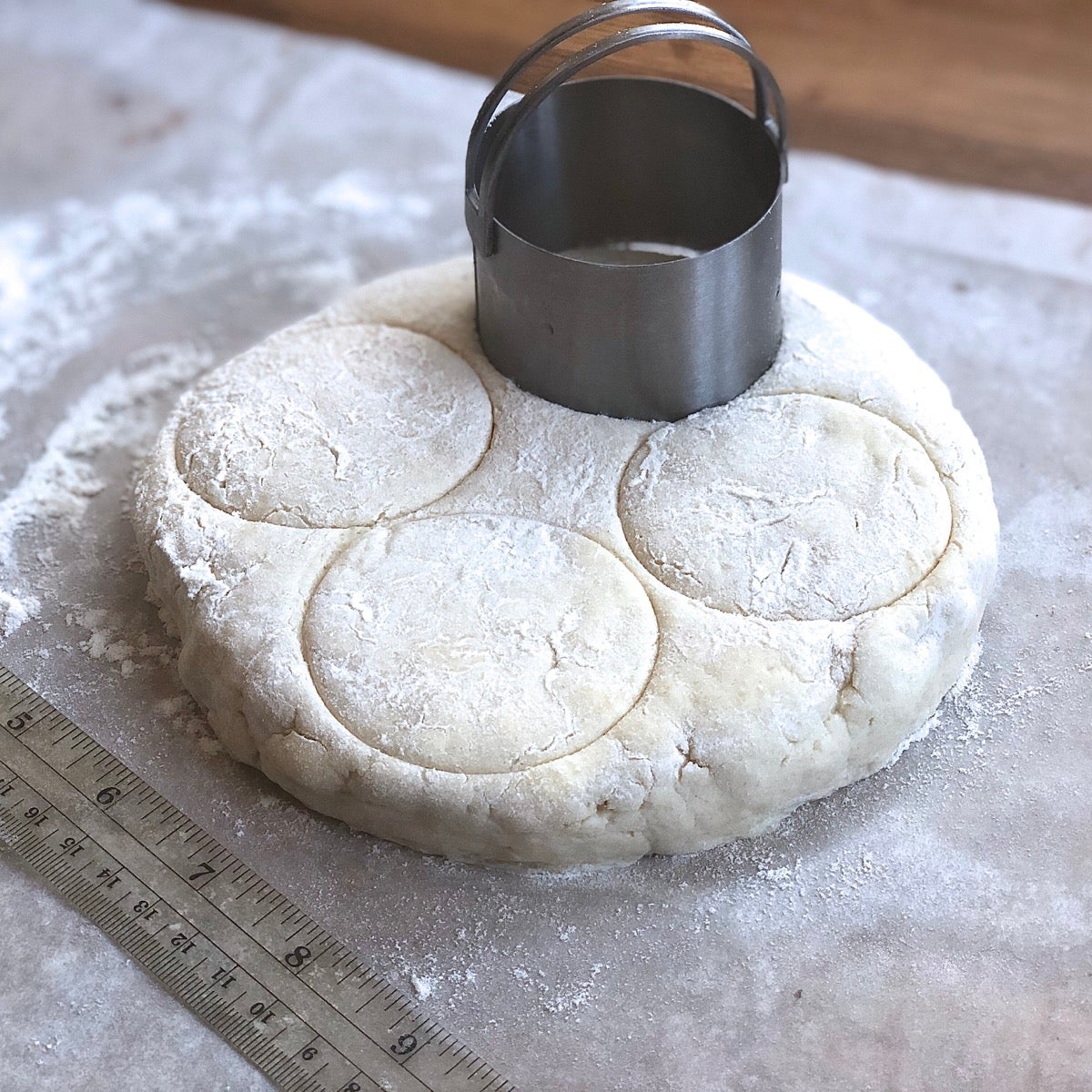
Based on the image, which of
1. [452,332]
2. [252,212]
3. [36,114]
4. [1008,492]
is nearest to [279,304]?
[252,212]

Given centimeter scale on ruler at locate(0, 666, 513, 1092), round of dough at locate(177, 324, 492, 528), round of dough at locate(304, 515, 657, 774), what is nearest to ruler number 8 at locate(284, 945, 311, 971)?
centimeter scale on ruler at locate(0, 666, 513, 1092)

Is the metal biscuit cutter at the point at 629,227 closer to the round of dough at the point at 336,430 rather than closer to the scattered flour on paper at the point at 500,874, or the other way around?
the round of dough at the point at 336,430

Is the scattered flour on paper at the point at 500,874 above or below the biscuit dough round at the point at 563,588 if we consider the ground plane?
below

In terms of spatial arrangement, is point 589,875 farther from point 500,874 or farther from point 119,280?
point 119,280

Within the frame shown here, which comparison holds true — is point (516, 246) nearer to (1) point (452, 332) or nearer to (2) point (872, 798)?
(1) point (452, 332)

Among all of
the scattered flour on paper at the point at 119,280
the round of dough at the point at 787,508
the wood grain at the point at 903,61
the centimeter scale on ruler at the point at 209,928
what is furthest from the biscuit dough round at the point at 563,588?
the wood grain at the point at 903,61

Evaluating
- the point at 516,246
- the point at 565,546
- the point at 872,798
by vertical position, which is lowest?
the point at 872,798
